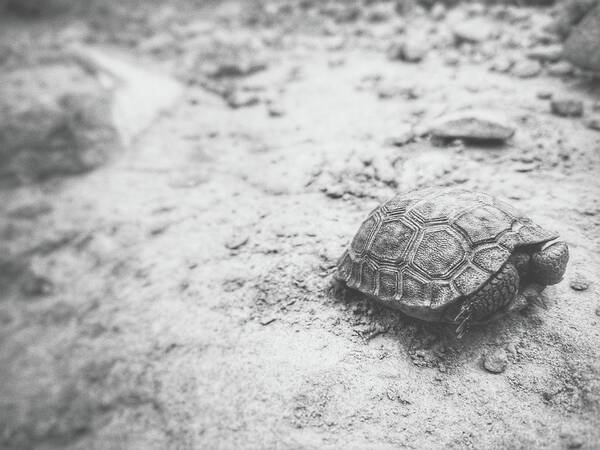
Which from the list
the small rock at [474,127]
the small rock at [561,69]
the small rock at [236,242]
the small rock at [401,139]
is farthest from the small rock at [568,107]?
the small rock at [236,242]

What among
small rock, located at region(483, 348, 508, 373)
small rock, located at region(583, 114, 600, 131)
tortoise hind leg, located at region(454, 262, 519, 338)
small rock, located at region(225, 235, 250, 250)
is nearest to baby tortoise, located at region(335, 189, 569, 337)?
tortoise hind leg, located at region(454, 262, 519, 338)

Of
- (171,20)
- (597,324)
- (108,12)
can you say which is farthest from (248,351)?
(108,12)

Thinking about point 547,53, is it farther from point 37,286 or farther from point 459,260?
point 37,286

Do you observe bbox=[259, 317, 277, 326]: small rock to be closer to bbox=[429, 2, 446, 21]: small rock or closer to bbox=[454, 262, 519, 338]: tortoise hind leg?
bbox=[454, 262, 519, 338]: tortoise hind leg

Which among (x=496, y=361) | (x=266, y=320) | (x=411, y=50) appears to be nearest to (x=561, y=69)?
(x=411, y=50)

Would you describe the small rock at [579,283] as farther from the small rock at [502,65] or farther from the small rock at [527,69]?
the small rock at [502,65]

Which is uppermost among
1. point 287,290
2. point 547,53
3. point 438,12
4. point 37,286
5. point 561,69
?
point 438,12
